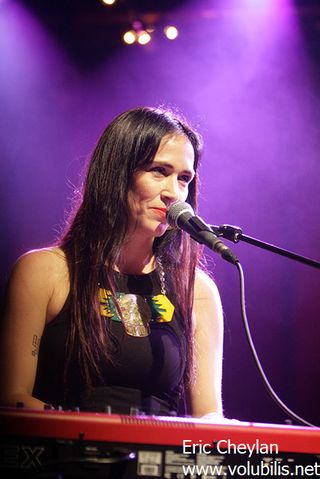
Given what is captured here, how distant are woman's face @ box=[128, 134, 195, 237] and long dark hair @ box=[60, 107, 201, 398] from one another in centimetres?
3

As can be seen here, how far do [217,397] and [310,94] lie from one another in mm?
2809

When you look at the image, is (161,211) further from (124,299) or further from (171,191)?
(124,299)

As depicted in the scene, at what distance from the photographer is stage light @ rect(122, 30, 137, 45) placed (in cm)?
459

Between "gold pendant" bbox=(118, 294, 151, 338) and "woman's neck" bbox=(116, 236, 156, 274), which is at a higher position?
"woman's neck" bbox=(116, 236, 156, 274)

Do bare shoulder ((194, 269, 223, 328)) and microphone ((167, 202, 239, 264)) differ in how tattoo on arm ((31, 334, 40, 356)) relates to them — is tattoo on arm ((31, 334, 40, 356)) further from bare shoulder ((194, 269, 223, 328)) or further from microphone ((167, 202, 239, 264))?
bare shoulder ((194, 269, 223, 328))

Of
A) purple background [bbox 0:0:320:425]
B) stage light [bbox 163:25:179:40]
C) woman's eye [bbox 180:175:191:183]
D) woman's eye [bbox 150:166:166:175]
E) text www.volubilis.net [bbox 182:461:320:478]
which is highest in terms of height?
stage light [bbox 163:25:179:40]

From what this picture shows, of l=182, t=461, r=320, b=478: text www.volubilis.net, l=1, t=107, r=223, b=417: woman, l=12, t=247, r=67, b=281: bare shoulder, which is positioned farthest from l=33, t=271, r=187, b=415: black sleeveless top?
l=182, t=461, r=320, b=478: text www.volubilis.net

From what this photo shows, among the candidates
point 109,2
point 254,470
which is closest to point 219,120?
point 109,2

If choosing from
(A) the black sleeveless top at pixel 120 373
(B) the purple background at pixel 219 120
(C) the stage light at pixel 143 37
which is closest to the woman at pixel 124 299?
(A) the black sleeveless top at pixel 120 373

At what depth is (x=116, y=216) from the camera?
2.45 metres

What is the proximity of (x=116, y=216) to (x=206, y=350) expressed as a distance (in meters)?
0.67

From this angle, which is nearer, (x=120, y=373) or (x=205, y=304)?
(x=120, y=373)

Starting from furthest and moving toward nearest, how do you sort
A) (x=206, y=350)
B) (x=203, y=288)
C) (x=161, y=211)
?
(x=203, y=288) → (x=206, y=350) → (x=161, y=211)

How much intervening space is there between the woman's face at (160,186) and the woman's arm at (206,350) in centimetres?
41
